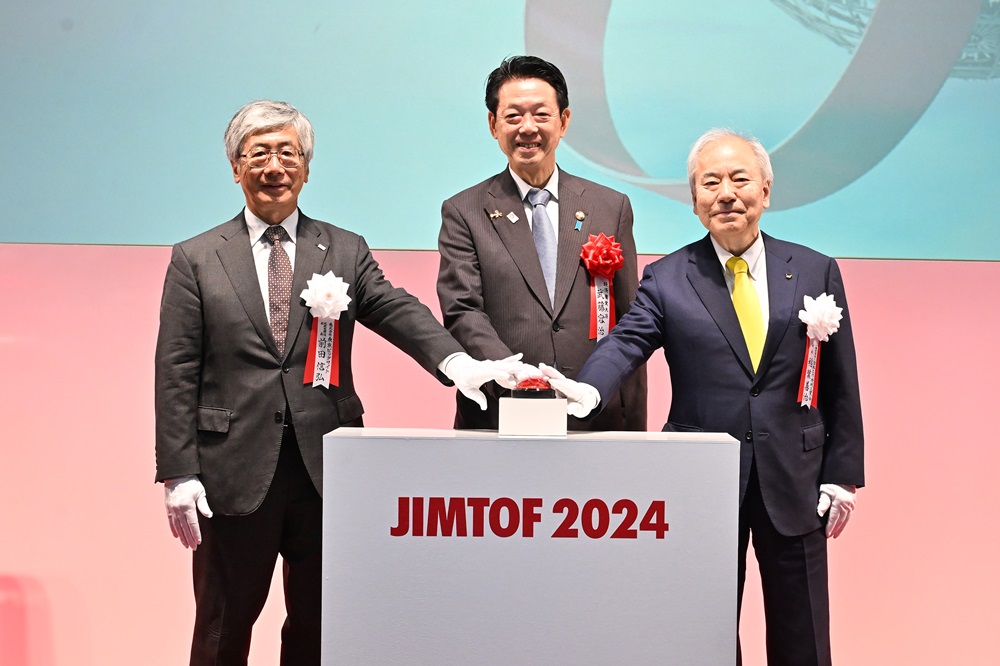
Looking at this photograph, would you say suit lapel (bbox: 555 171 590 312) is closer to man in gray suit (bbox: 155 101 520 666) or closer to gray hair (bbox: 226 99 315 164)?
man in gray suit (bbox: 155 101 520 666)

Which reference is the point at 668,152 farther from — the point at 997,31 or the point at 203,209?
the point at 203,209

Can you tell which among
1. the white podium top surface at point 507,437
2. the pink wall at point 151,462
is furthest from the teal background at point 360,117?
the white podium top surface at point 507,437

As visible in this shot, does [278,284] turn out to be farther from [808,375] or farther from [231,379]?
[808,375]

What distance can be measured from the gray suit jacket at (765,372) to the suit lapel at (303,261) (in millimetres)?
720

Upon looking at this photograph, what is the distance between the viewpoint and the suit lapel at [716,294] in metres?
2.27

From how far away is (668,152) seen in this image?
3.57 m

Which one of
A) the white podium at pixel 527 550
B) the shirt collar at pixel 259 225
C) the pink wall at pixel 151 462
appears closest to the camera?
the white podium at pixel 527 550

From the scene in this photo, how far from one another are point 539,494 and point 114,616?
2.38 meters

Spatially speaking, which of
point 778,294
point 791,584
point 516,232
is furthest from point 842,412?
point 516,232

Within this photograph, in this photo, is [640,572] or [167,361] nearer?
[640,572]

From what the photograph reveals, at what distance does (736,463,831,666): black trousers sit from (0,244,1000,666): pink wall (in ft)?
4.39

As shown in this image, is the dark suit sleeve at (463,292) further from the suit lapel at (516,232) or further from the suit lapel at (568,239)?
the suit lapel at (568,239)

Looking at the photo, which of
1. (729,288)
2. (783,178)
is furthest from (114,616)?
(783,178)

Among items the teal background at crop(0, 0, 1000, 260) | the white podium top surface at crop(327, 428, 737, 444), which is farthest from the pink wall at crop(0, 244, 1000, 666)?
the white podium top surface at crop(327, 428, 737, 444)
